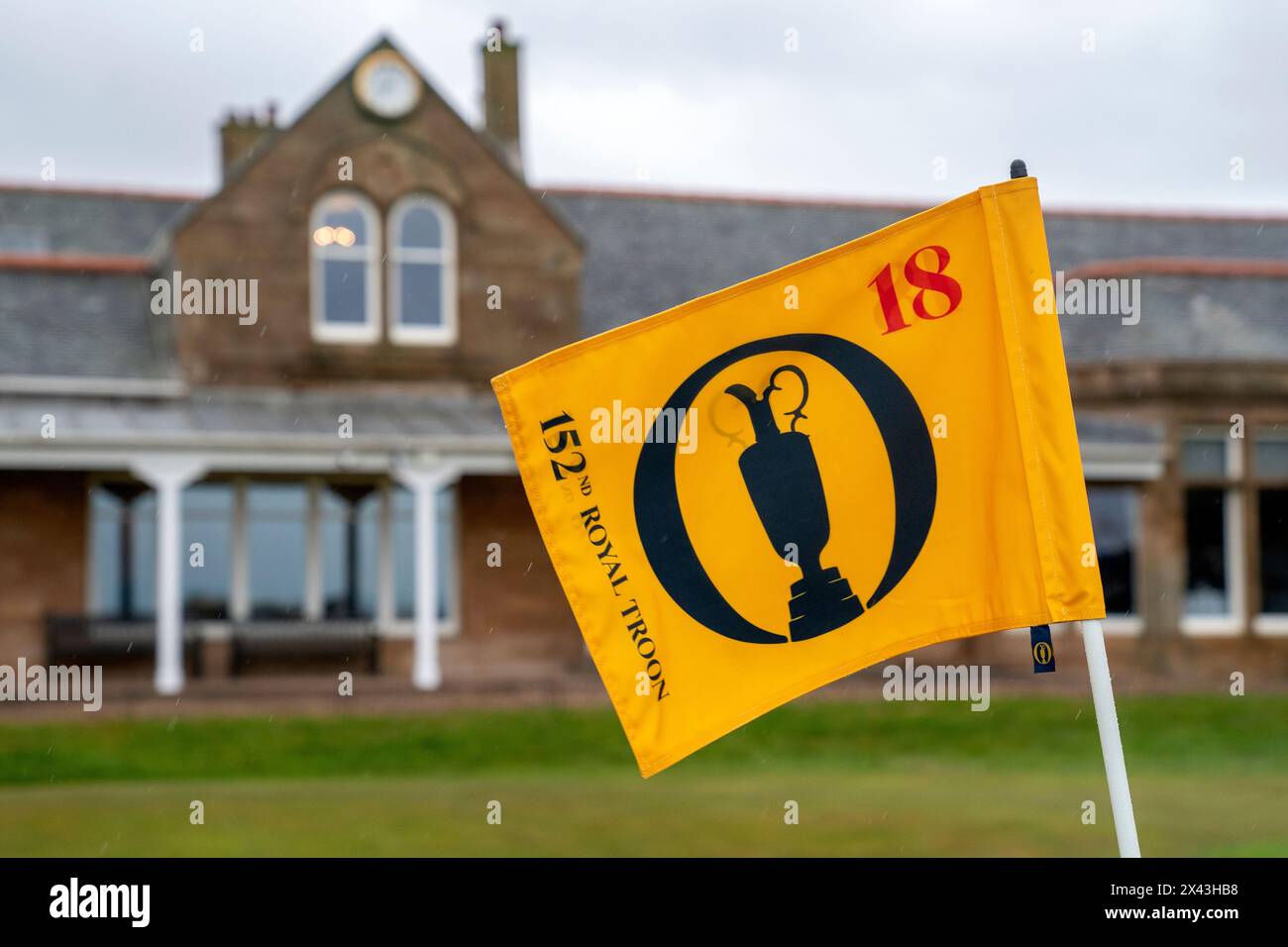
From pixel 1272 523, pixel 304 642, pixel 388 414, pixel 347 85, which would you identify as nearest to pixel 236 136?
pixel 347 85

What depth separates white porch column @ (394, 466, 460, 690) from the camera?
19.4 meters

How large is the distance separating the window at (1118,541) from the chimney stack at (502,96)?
9.50 meters

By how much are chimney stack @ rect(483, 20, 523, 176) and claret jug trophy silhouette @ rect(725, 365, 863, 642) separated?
2049cm

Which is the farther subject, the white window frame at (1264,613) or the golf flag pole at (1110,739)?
the white window frame at (1264,613)

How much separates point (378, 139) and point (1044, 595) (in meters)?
18.5

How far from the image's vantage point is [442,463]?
1988cm

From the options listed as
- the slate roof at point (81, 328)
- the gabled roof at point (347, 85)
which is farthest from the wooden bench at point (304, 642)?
the gabled roof at point (347, 85)

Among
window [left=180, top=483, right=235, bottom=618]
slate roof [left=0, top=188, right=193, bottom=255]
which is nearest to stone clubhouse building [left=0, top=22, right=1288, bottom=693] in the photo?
window [left=180, top=483, right=235, bottom=618]

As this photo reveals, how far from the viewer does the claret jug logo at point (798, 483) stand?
184 inches

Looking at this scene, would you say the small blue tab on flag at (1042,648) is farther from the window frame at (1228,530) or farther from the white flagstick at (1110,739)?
the window frame at (1228,530)

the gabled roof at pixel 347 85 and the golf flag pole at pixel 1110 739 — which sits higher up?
the gabled roof at pixel 347 85
